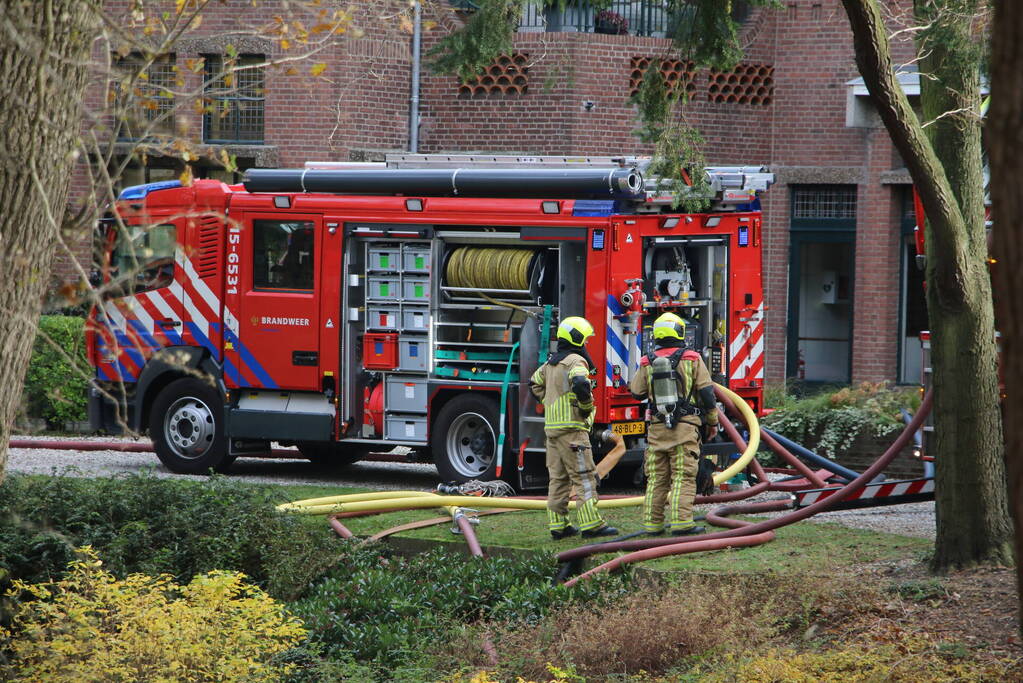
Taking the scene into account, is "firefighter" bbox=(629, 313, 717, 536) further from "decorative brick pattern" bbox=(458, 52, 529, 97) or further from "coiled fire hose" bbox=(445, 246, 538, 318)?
"decorative brick pattern" bbox=(458, 52, 529, 97)

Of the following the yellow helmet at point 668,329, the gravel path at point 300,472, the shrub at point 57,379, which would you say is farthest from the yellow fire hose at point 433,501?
the shrub at point 57,379

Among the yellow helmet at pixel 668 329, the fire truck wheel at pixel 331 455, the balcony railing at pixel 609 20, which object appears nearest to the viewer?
the yellow helmet at pixel 668 329

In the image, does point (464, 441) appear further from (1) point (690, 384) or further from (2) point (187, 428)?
(1) point (690, 384)

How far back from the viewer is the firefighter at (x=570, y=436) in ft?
33.8

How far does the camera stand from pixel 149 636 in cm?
753

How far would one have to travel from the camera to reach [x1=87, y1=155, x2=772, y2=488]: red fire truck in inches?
483

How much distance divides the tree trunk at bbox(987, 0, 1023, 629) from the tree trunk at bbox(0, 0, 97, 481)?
3397mm

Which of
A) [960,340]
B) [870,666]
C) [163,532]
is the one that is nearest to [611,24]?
[163,532]

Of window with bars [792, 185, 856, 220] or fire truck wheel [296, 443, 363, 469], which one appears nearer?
fire truck wheel [296, 443, 363, 469]

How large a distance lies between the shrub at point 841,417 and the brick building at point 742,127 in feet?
14.3

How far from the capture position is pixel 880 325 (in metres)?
20.1

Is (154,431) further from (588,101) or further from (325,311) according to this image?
(588,101)

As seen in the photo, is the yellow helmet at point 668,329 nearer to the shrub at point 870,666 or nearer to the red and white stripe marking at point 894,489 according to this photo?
the red and white stripe marking at point 894,489

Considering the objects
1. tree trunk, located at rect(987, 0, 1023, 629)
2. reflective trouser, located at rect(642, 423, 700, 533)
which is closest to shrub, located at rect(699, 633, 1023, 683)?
reflective trouser, located at rect(642, 423, 700, 533)
